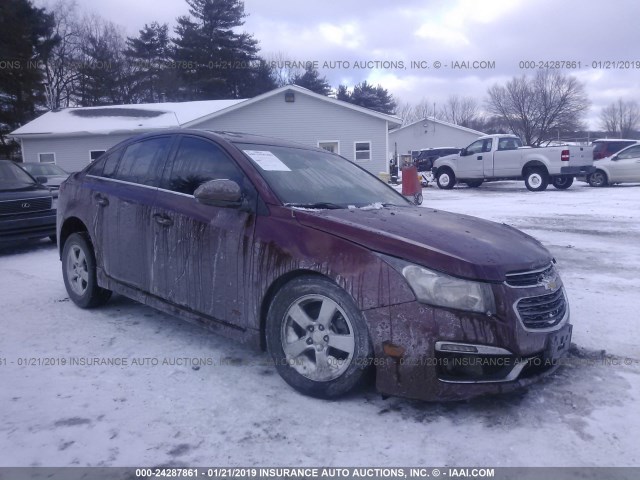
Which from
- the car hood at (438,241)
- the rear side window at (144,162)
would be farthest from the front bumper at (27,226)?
the car hood at (438,241)

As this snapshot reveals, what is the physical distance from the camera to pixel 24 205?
321 inches

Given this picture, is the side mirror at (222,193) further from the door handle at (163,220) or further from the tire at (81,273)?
the tire at (81,273)

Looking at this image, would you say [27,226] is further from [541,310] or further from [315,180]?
[541,310]

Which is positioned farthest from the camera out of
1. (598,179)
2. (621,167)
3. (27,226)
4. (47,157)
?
(47,157)

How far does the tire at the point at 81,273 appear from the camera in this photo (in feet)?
15.5

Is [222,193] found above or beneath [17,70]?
beneath

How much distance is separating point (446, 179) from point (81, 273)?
61.4ft

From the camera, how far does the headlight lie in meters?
2.72

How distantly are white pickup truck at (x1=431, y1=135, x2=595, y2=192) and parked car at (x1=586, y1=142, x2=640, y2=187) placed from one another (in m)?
1.39

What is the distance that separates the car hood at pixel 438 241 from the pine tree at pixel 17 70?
3563 centimetres

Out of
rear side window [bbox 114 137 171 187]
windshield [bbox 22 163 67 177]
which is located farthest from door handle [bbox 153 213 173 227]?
windshield [bbox 22 163 67 177]

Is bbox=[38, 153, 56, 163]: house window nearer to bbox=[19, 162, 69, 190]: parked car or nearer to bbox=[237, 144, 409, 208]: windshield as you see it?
bbox=[19, 162, 69, 190]: parked car

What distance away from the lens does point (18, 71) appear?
1315 inches

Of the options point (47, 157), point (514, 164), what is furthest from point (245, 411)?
point (47, 157)
